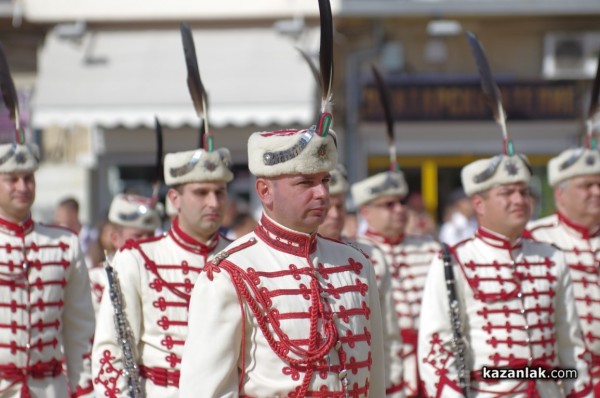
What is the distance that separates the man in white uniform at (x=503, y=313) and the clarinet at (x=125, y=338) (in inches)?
66.0

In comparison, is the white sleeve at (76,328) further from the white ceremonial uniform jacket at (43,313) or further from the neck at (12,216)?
the neck at (12,216)

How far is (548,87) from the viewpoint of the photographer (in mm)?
18625

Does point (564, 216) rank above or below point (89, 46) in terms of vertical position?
below

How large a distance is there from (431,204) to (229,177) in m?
12.2

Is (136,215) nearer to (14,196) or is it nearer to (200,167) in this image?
(14,196)

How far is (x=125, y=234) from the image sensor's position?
8914mm

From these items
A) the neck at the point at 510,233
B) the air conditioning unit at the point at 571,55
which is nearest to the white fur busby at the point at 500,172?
the neck at the point at 510,233

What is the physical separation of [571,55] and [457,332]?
1267 centimetres

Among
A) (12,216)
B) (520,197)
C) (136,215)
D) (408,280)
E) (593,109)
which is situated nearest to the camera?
(520,197)

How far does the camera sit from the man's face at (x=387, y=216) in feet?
31.6

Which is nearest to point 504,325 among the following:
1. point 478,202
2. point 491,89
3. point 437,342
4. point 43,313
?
point 437,342

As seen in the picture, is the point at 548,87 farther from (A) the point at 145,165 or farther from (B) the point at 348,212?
(B) the point at 348,212

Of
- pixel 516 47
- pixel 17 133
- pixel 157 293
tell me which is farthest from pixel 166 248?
pixel 516 47

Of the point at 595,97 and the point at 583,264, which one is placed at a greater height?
the point at 595,97
